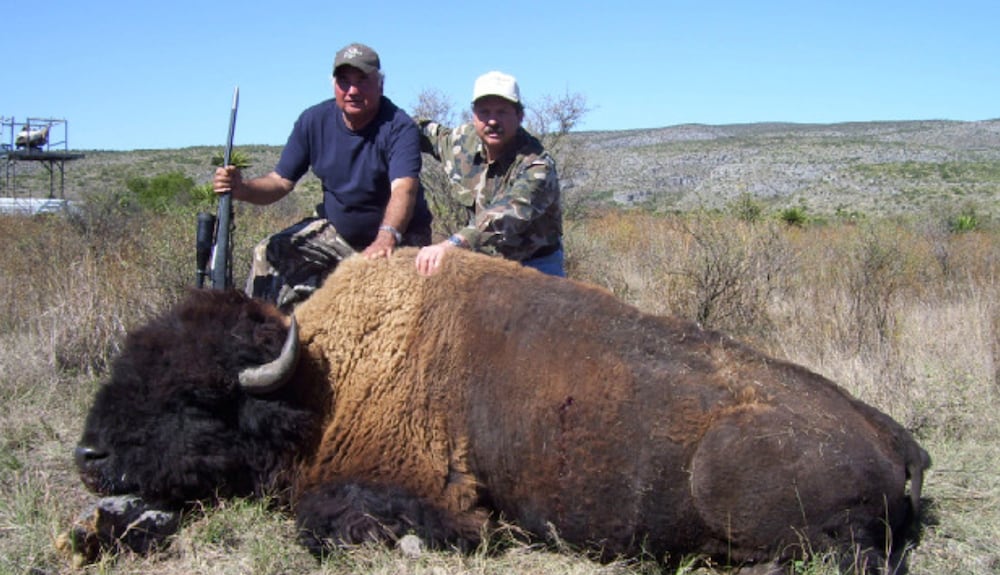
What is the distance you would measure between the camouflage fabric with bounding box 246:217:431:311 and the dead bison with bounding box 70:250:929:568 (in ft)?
4.55

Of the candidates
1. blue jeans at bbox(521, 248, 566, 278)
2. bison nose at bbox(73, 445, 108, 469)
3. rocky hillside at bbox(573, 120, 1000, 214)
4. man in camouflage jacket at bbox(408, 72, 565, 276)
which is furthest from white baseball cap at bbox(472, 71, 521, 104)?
rocky hillside at bbox(573, 120, 1000, 214)

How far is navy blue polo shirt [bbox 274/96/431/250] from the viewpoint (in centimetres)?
557

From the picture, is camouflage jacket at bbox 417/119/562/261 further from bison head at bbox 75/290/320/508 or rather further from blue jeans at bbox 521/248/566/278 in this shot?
bison head at bbox 75/290/320/508

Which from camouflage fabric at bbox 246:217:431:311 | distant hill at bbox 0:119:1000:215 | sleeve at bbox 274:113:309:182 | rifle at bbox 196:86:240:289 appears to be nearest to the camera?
rifle at bbox 196:86:240:289

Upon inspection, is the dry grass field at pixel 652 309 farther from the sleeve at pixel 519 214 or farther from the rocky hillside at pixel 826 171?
the rocky hillside at pixel 826 171

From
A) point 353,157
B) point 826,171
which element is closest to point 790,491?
point 353,157

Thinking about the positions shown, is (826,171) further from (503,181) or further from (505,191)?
(505,191)

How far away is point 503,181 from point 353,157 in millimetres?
1051

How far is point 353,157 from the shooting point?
5605mm

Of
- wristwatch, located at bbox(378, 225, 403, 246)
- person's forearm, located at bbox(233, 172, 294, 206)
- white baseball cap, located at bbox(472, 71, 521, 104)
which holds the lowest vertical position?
wristwatch, located at bbox(378, 225, 403, 246)

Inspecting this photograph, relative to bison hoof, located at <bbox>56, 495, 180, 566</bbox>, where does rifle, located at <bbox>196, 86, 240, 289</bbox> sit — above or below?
above

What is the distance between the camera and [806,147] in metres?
66.4

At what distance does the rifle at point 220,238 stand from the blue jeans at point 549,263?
2012 millimetres

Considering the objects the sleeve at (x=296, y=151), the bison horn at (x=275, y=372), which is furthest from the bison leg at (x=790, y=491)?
the sleeve at (x=296, y=151)
